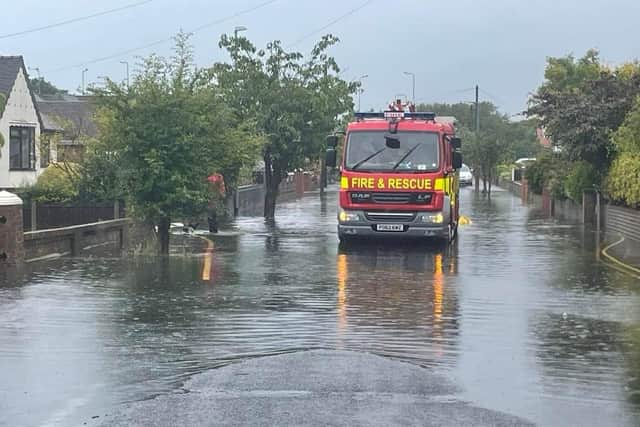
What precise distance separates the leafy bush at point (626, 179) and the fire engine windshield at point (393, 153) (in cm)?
550

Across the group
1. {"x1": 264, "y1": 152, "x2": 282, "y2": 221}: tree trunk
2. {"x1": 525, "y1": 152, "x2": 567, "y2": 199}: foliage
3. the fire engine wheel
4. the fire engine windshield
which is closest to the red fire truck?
the fire engine windshield

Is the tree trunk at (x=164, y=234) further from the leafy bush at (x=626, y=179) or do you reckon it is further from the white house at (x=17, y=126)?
the white house at (x=17, y=126)

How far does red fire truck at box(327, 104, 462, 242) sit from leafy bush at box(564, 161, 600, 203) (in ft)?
32.3

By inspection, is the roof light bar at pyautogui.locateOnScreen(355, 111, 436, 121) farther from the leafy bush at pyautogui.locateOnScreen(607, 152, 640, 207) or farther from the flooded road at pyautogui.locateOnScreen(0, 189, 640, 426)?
the leafy bush at pyautogui.locateOnScreen(607, 152, 640, 207)

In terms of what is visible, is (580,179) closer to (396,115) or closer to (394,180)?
(396,115)

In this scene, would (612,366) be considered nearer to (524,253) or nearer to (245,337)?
Result: (245,337)

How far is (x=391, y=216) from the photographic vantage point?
870 inches

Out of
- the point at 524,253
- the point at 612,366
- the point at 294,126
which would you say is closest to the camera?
the point at 612,366

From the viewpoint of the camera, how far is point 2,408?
7.73 m

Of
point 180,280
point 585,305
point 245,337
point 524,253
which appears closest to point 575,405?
point 245,337

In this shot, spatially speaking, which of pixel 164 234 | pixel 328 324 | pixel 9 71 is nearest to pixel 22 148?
pixel 9 71

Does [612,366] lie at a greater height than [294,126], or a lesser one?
lesser

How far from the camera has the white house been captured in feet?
137

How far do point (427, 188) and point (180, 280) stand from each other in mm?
7561
